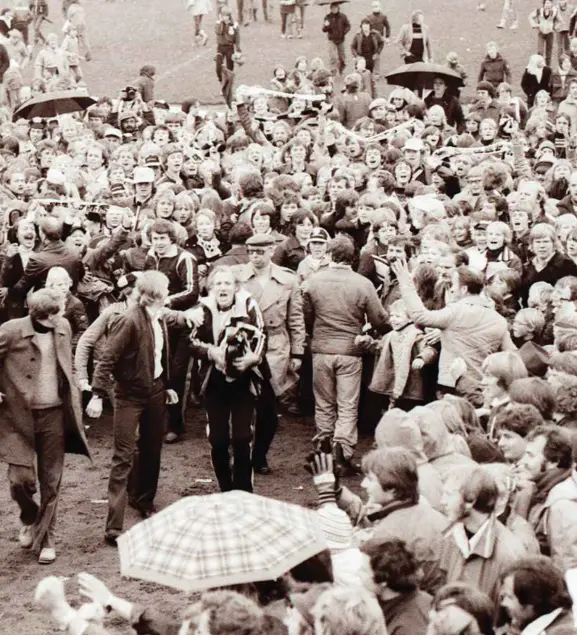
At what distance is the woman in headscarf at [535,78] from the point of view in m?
22.5

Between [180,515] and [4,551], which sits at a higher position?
[180,515]

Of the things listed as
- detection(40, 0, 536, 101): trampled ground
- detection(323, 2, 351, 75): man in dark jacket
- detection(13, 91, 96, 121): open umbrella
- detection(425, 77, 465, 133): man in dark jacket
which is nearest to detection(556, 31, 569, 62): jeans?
detection(40, 0, 536, 101): trampled ground

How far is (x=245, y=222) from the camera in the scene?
11445 mm

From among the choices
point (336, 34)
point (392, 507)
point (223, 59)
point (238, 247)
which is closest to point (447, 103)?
point (336, 34)

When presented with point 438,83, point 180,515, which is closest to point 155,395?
point 180,515

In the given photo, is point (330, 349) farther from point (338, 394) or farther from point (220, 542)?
point (220, 542)

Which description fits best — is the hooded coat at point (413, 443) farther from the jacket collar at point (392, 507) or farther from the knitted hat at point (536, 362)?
the knitted hat at point (536, 362)

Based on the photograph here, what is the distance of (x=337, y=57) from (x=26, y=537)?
1955cm

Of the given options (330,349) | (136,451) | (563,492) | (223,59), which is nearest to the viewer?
(563,492)

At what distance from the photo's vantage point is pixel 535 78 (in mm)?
22562

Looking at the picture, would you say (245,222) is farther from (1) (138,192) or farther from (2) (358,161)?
(2) (358,161)

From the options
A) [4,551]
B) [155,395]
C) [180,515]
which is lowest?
[4,551]

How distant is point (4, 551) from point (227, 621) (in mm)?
4575

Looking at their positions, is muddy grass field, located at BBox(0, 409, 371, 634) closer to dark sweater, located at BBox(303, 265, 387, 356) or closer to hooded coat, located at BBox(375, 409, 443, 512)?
dark sweater, located at BBox(303, 265, 387, 356)
